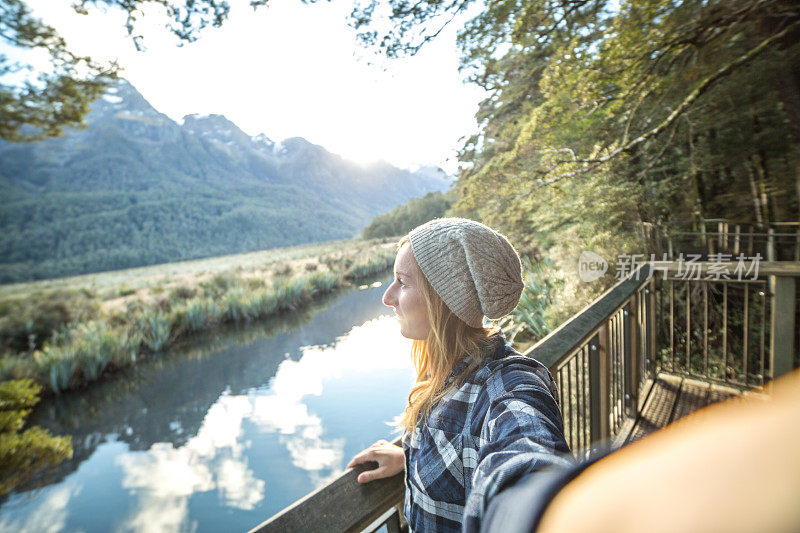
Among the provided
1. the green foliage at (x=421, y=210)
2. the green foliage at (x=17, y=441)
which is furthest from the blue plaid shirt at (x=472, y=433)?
the green foliage at (x=421, y=210)

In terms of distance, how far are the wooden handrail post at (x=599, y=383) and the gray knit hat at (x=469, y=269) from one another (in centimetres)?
128

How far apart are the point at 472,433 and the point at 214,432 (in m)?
6.13

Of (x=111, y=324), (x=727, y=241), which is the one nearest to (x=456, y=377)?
(x=727, y=241)

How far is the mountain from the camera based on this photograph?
35.9 metres

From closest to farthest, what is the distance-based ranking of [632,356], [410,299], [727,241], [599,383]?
[410,299] < [599,383] < [632,356] < [727,241]

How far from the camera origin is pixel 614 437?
262 centimetres

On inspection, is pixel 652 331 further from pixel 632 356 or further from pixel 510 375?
pixel 510 375

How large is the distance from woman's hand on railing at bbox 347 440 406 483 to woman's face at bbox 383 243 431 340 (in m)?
0.28

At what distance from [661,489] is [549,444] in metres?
0.33


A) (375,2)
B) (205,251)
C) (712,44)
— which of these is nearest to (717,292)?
(712,44)

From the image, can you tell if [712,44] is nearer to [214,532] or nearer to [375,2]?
[375,2]

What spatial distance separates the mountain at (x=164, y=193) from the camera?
118ft

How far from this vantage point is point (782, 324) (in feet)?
8.87

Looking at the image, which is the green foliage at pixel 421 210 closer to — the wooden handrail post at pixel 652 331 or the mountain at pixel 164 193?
the mountain at pixel 164 193
